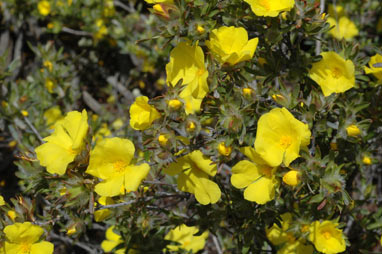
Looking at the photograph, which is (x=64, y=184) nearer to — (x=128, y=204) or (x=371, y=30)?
(x=128, y=204)

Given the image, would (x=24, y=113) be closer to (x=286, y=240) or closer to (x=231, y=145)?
(x=231, y=145)

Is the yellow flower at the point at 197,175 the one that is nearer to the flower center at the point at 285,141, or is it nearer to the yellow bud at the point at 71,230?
the flower center at the point at 285,141

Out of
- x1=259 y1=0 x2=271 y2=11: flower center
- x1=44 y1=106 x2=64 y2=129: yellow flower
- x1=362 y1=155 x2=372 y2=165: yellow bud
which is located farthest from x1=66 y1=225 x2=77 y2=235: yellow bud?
x1=44 y1=106 x2=64 y2=129: yellow flower

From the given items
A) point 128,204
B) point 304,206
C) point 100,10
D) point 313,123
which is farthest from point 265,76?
point 100,10

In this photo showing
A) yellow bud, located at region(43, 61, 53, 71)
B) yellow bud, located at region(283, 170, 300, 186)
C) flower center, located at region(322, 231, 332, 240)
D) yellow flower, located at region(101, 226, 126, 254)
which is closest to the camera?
yellow bud, located at region(283, 170, 300, 186)

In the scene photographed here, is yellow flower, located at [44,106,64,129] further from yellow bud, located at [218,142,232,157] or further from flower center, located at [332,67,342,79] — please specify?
flower center, located at [332,67,342,79]

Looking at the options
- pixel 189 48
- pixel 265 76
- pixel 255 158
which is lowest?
pixel 255 158
